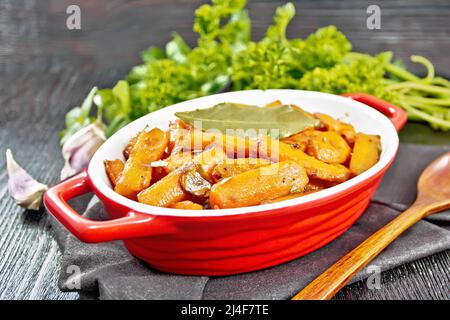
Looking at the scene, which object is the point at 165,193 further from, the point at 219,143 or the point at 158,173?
the point at 219,143

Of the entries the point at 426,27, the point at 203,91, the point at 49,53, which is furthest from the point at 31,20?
the point at 426,27

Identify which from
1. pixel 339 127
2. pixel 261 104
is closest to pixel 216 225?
pixel 339 127

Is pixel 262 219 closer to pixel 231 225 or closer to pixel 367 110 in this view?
pixel 231 225

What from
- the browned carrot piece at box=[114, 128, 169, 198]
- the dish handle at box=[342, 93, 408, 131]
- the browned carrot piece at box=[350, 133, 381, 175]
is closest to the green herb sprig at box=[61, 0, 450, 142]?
the dish handle at box=[342, 93, 408, 131]

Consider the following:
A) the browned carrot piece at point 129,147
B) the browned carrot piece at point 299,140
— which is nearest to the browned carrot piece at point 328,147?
the browned carrot piece at point 299,140

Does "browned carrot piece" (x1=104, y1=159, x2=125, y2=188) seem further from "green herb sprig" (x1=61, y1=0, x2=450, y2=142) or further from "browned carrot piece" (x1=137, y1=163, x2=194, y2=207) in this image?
"green herb sprig" (x1=61, y1=0, x2=450, y2=142)

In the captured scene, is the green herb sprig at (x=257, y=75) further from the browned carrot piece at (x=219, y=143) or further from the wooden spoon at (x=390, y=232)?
the browned carrot piece at (x=219, y=143)
